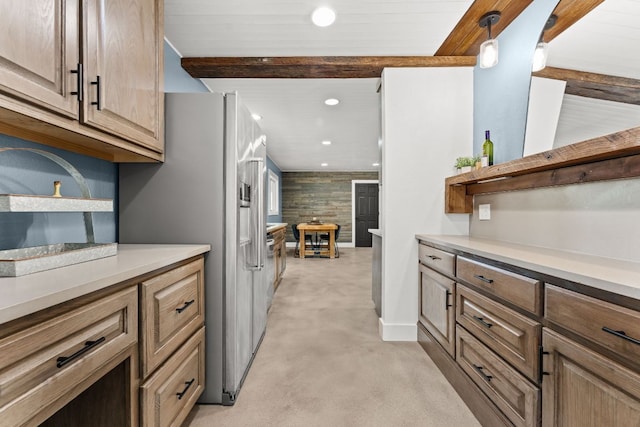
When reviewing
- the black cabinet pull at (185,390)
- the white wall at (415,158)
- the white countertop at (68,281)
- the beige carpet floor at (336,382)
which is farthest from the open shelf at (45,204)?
the white wall at (415,158)

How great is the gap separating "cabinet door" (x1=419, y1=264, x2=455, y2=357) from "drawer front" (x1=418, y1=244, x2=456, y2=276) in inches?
1.9

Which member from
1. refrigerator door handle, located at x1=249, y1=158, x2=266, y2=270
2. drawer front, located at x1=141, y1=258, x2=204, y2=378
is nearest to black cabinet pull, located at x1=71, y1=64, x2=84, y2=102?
drawer front, located at x1=141, y1=258, x2=204, y2=378

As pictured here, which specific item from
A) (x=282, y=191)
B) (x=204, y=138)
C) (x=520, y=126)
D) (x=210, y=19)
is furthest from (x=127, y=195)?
(x=282, y=191)

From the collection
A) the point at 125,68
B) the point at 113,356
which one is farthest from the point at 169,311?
the point at 125,68

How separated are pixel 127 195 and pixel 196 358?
0.97 metres

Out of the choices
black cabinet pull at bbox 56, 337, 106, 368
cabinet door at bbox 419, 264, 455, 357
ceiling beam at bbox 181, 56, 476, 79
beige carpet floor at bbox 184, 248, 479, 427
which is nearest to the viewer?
black cabinet pull at bbox 56, 337, 106, 368

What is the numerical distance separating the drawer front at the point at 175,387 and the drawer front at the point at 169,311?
0.05 meters

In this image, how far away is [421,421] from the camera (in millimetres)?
1562

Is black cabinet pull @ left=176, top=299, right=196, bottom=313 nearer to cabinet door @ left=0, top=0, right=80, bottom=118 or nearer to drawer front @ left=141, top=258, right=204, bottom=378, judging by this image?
drawer front @ left=141, top=258, right=204, bottom=378

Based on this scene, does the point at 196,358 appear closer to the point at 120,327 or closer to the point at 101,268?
the point at 120,327

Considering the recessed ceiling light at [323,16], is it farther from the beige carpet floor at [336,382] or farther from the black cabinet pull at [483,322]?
the beige carpet floor at [336,382]

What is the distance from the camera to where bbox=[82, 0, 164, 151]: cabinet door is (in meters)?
1.12

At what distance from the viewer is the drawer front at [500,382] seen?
3.86ft

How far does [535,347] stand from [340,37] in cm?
228
